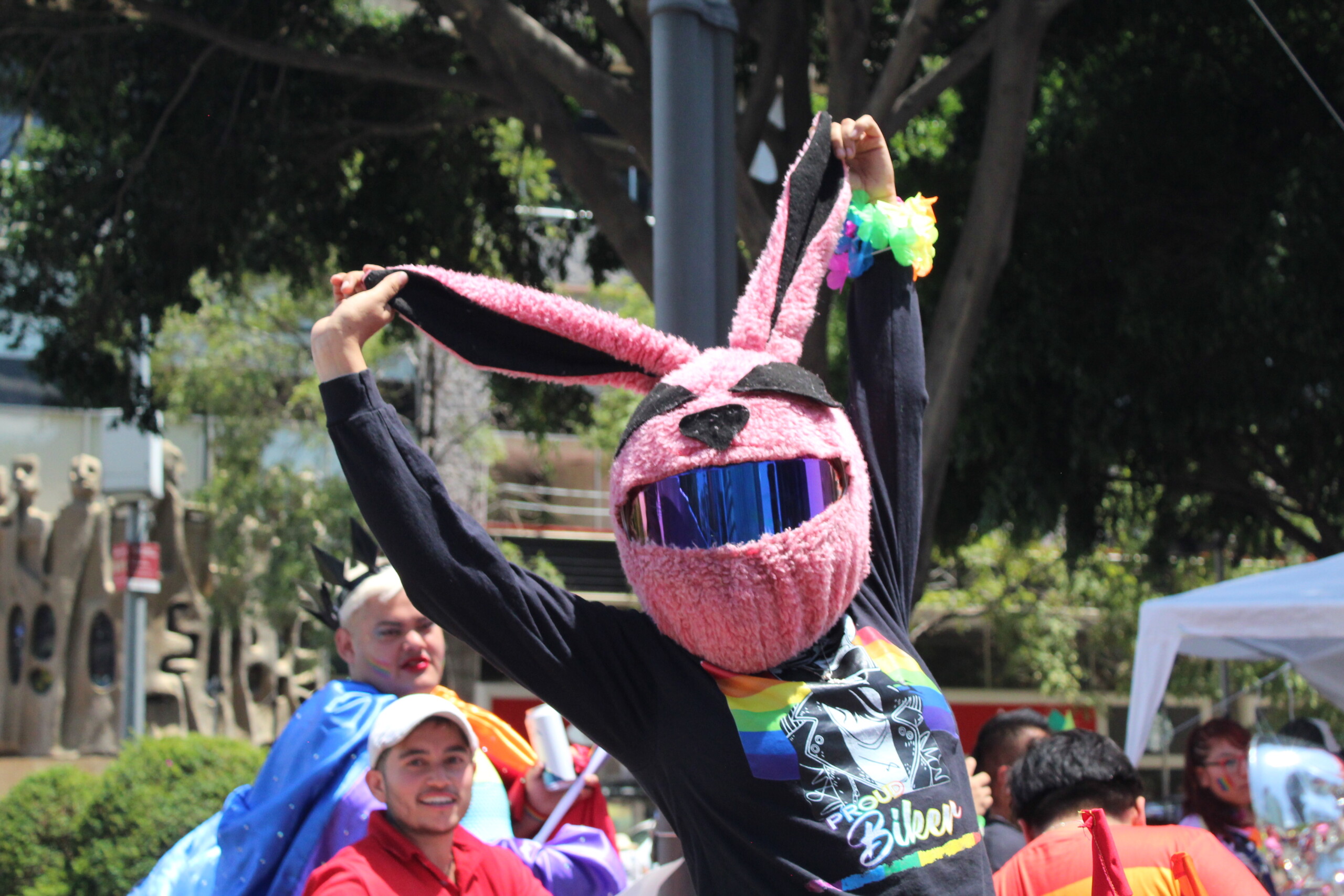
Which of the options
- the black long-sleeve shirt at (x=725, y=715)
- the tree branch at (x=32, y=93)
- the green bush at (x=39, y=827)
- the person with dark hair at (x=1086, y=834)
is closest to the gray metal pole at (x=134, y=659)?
the green bush at (x=39, y=827)

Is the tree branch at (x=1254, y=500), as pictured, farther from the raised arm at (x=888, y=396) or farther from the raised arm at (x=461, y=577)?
the raised arm at (x=461, y=577)

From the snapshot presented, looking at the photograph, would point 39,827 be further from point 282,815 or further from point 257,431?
point 257,431

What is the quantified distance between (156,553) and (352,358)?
1055cm

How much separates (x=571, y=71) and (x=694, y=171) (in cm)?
278

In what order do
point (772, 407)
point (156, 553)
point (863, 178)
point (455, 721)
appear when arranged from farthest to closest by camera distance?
point (156, 553), point (455, 721), point (863, 178), point (772, 407)

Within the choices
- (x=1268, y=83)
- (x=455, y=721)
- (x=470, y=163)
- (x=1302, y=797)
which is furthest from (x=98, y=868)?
(x=1268, y=83)

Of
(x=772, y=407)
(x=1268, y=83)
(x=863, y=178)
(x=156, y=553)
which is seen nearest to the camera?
(x=772, y=407)

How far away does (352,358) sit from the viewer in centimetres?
203

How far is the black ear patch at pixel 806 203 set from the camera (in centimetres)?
237

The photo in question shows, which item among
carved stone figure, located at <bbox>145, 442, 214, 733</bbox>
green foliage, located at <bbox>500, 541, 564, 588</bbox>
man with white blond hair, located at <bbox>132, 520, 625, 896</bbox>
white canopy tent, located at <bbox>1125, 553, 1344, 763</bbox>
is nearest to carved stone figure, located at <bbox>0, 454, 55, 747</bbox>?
carved stone figure, located at <bbox>145, 442, 214, 733</bbox>

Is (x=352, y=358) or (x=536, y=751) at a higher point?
(x=352, y=358)

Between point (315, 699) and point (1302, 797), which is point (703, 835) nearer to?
point (315, 699)

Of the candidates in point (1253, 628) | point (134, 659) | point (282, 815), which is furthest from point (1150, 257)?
point (134, 659)

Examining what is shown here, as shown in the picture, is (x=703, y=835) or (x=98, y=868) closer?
(x=703, y=835)
